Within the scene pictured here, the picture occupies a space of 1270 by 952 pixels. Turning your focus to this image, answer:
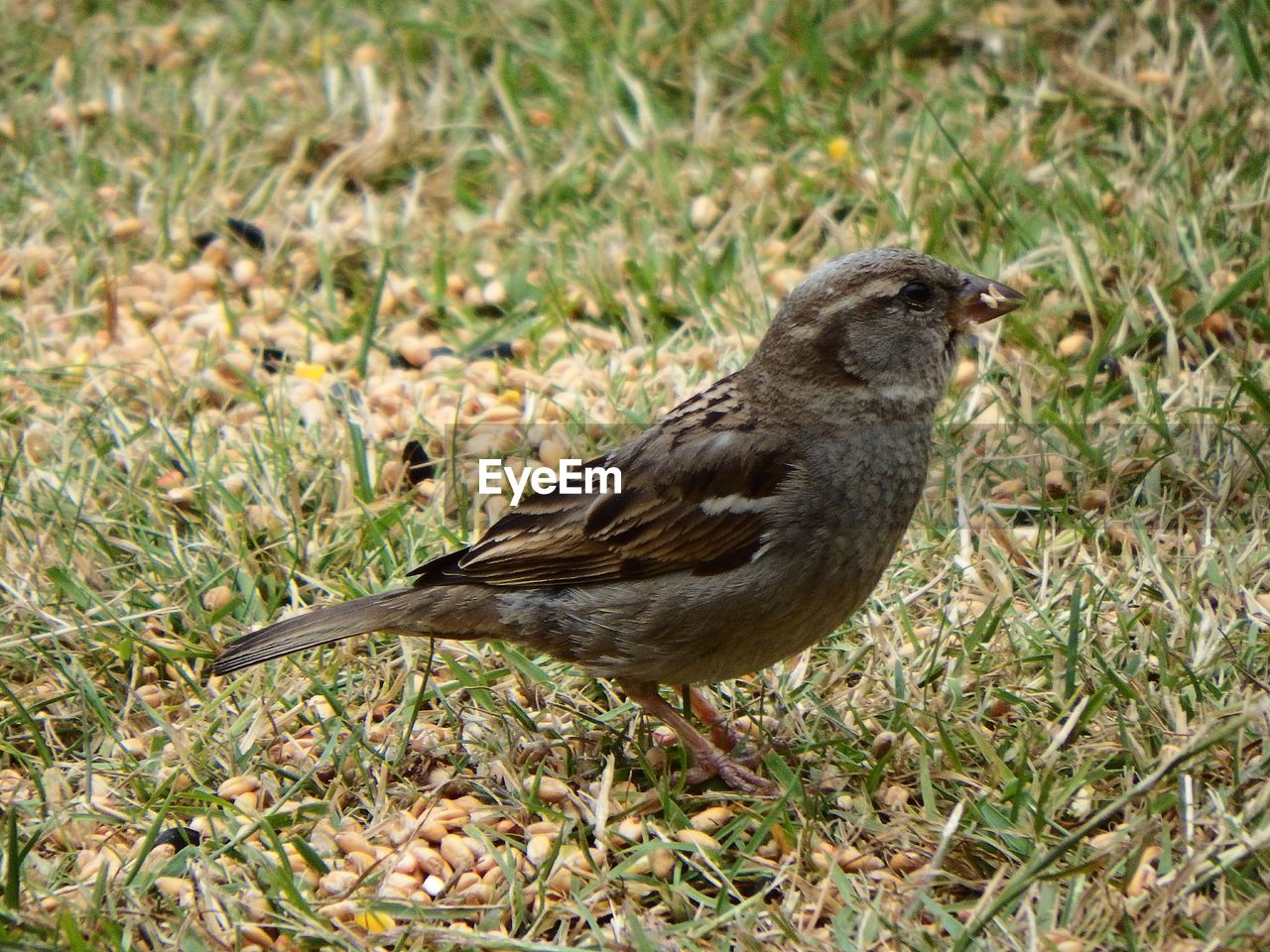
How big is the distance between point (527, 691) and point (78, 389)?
1.94 metres

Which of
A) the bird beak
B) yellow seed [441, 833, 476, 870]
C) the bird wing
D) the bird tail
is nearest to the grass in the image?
yellow seed [441, 833, 476, 870]

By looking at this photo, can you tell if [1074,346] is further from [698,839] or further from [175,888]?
[175,888]

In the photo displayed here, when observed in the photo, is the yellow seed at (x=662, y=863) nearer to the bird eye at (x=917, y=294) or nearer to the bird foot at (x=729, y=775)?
the bird foot at (x=729, y=775)

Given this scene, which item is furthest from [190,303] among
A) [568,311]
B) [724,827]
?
[724,827]

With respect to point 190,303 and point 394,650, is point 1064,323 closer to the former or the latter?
point 394,650

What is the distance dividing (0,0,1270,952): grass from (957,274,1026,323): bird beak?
69 centimetres

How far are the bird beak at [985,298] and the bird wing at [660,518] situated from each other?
0.59 meters

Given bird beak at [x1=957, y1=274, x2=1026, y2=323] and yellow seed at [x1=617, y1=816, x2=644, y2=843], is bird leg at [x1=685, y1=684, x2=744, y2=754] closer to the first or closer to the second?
yellow seed at [x1=617, y1=816, x2=644, y2=843]

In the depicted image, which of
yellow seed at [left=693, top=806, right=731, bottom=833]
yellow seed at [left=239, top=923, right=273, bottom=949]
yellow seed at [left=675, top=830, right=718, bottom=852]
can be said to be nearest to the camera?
yellow seed at [left=239, top=923, right=273, bottom=949]

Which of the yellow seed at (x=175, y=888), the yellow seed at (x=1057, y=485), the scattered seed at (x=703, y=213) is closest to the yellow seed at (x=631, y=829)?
the yellow seed at (x=175, y=888)

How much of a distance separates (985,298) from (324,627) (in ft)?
5.66

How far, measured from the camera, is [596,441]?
481cm

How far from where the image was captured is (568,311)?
18.0ft

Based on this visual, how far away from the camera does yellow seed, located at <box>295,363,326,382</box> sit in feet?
17.0
